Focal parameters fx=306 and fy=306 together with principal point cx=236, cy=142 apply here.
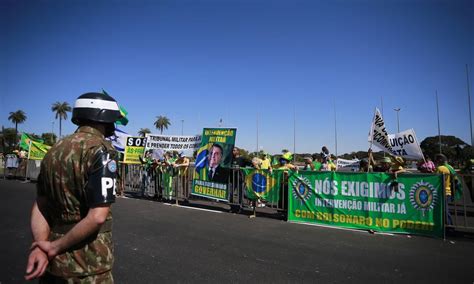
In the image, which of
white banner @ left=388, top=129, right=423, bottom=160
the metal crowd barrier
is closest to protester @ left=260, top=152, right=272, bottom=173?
the metal crowd barrier

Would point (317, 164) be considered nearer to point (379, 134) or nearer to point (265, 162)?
point (265, 162)

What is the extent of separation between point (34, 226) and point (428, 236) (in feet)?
25.3

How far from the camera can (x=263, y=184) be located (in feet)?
31.1

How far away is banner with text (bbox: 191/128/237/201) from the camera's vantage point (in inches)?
407

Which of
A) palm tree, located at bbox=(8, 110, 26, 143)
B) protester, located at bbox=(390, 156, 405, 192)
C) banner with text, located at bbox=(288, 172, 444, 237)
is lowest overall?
banner with text, located at bbox=(288, 172, 444, 237)

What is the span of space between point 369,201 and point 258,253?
12.0ft

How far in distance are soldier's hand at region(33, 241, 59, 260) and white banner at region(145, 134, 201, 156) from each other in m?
9.82

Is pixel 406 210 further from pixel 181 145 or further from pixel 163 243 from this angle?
pixel 181 145

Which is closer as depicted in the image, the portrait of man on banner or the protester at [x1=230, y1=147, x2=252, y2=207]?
the protester at [x1=230, y1=147, x2=252, y2=207]

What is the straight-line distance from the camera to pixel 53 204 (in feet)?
6.67

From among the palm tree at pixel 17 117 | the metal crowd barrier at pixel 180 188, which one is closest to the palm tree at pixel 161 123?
the palm tree at pixel 17 117

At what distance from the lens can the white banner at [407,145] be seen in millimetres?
9844

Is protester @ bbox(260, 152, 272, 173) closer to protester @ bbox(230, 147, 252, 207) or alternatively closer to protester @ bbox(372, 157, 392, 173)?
protester @ bbox(230, 147, 252, 207)

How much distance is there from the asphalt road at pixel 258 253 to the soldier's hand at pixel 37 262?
2.62 meters
